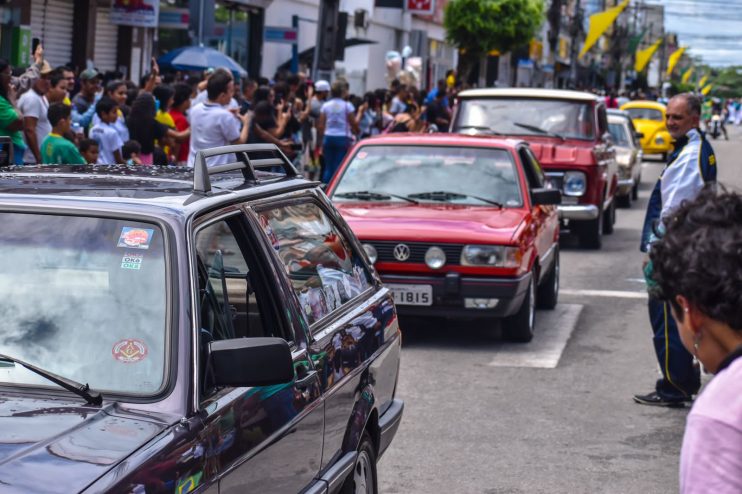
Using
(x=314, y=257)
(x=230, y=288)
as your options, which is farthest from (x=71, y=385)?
(x=314, y=257)

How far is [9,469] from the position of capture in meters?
2.94

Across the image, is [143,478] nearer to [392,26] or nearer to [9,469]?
[9,469]

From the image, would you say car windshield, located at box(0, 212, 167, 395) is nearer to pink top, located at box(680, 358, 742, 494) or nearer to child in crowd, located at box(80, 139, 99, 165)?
pink top, located at box(680, 358, 742, 494)

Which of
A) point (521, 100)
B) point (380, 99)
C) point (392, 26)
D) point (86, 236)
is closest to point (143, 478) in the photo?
point (86, 236)

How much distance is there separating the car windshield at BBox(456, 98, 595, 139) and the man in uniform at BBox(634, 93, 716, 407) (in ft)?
24.4

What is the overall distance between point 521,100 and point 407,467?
31.5ft

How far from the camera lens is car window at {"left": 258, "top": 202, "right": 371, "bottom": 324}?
4660mm

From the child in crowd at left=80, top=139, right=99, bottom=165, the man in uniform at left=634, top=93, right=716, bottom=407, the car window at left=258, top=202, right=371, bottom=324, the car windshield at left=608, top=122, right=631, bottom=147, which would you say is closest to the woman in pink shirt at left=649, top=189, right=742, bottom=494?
the car window at left=258, top=202, right=371, bottom=324

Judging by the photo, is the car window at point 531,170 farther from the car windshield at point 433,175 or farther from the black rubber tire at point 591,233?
the black rubber tire at point 591,233

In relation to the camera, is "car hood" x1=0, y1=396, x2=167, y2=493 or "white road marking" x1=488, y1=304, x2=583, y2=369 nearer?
"car hood" x1=0, y1=396, x2=167, y2=493

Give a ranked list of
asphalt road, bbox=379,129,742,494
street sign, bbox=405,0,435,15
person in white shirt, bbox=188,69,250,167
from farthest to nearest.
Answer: street sign, bbox=405,0,435,15, person in white shirt, bbox=188,69,250,167, asphalt road, bbox=379,129,742,494

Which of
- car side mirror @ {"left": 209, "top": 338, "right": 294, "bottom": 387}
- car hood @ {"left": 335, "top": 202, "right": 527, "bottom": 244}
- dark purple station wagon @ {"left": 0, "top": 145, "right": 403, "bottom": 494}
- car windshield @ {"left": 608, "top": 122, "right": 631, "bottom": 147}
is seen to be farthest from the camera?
car windshield @ {"left": 608, "top": 122, "right": 631, "bottom": 147}

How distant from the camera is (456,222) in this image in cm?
995

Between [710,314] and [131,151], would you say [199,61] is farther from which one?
[710,314]
